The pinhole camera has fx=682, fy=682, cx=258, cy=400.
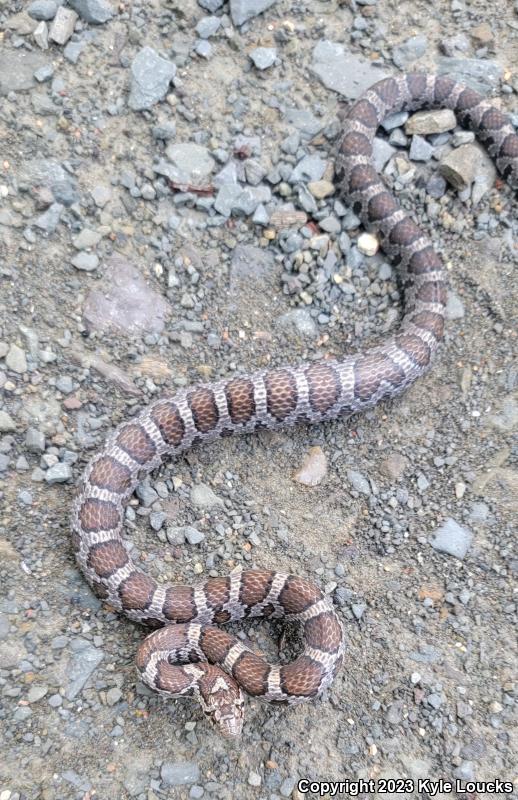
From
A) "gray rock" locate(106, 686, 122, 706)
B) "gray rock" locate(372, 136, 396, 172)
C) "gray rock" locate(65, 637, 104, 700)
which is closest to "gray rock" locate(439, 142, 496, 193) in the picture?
"gray rock" locate(372, 136, 396, 172)

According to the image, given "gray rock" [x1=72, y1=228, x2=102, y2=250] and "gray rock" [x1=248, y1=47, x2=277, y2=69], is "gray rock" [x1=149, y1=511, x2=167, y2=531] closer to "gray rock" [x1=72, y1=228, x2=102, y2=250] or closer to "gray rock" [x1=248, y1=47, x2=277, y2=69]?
"gray rock" [x1=72, y1=228, x2=102, y2=250]

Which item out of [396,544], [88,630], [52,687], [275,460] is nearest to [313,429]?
[275,460]

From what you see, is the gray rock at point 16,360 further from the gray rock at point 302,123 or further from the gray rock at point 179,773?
the gray rock at point 302,123

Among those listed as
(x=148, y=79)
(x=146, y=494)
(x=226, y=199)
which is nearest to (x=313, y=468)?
(x=146, y=494)

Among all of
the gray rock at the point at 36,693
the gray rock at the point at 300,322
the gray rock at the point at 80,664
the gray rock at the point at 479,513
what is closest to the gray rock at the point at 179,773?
the gray rock at the point at 80,664

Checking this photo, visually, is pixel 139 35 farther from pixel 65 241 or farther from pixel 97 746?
pixel 97 746
